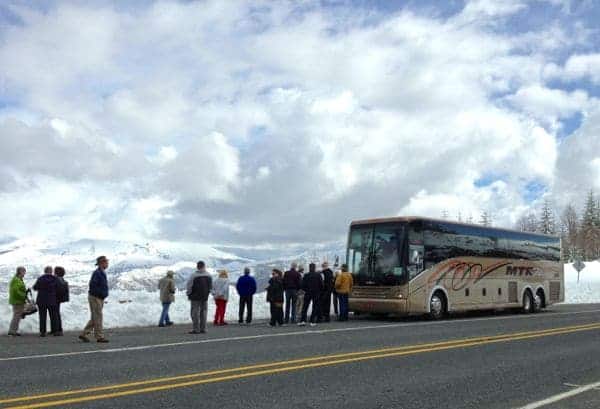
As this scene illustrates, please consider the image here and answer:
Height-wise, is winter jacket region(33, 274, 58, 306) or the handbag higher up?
winter jacket region(33, 274, 58, 306)

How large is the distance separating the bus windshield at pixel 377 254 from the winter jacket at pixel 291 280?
2.62m

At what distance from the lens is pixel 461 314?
1045 inches

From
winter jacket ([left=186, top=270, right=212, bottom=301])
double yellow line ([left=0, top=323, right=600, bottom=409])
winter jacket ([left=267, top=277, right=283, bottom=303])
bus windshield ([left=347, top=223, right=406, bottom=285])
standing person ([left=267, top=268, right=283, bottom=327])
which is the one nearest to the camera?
double yellow line ([left=0, top=323, right=600, bottom=409])

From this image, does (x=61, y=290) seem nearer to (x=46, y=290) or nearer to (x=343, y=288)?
(x=46, y=290)

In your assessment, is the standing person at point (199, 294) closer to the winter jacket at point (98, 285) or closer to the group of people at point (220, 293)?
the group of people at point (220, 293)

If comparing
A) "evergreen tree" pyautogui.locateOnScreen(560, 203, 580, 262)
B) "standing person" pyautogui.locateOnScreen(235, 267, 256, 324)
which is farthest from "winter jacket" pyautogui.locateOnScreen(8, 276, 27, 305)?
"evergreen tree" pyautogui.locateOnScreen(560, 203, 580, 262)

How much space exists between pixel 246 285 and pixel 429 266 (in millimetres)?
6303

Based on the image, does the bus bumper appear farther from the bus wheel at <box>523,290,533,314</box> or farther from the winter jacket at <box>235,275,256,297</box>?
the bus wheel at <box>523,290,533,314</box>

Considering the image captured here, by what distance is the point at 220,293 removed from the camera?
21.2 metres

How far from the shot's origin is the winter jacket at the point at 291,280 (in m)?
Answer: 21.2

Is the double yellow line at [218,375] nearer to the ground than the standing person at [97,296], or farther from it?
nearer to the ground

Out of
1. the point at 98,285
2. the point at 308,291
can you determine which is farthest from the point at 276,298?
the point at 98,285

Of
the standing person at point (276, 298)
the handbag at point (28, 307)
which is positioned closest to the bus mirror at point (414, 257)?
the standing person at point (276, 298)

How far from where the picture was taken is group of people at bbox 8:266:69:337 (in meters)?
17.0
